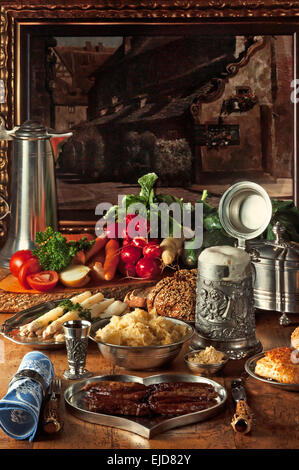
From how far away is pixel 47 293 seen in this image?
272 centimetres

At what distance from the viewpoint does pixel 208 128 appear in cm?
382

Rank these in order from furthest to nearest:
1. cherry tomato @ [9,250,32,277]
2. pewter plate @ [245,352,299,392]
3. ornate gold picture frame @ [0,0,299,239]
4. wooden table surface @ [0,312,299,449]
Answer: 1. ornate gold picture frame @ [0,0,299,239]
2. cherry tomato @ [9,250,32,277]
3. pewter plate @ [245,352,299,392]
4. wooden table surface @ [0,312,299,449]

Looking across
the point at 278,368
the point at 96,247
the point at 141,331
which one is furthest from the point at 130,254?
the point at 278,368

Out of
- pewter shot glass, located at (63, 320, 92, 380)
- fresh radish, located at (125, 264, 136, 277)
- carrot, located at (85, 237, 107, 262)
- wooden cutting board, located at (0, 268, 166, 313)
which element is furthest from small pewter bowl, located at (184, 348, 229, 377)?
carrot, located at (85, 237, 107, 262)

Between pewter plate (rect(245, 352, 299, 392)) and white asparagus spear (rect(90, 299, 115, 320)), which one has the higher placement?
white asparagus spear (rect(90, 299, 115, 320))

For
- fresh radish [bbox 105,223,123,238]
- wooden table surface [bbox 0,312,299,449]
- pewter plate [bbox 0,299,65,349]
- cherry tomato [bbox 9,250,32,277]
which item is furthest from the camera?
fresh radish [bbox 105,223,123,238]

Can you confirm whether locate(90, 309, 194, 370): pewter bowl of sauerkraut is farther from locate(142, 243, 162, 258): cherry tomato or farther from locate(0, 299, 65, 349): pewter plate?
locate(142, 243, 162, 258): cherry tomato

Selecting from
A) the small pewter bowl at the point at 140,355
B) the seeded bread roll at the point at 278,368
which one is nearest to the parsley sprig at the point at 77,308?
the small pewter bowl at the point at 140,355

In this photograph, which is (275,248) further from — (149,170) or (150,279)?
(149,170)

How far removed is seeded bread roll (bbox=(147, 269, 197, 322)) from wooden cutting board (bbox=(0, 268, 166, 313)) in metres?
0.29

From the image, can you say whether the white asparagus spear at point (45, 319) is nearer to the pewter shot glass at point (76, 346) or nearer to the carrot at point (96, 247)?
the pewter shot glass at point (76, 346)

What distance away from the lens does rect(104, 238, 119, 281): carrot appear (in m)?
2.86

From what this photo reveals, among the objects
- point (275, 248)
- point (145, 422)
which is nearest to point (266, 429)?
point (145, 422)

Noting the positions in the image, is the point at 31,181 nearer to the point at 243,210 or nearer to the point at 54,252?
the point at 54,252
